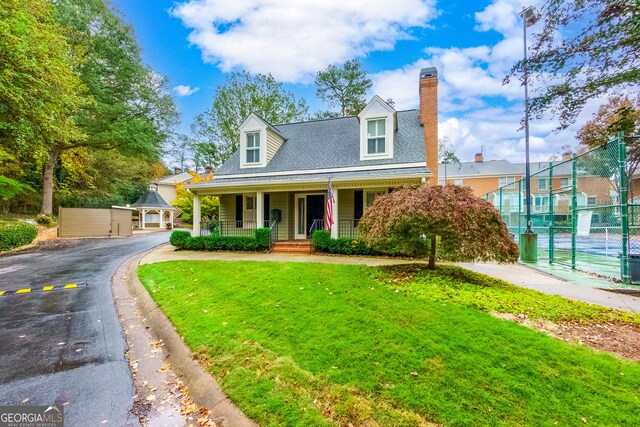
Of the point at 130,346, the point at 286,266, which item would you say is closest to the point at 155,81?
the point at 286,266

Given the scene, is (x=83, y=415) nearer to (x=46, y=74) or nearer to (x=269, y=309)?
(x=269, y=309)

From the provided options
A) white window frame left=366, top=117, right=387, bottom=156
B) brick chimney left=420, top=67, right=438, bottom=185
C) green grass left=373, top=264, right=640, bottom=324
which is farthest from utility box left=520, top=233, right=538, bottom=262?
white window frame left=366, top=117, right=387, bottom=156

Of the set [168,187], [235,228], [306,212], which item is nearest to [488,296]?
[306,212]

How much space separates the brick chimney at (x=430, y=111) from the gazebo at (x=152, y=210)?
27.3m

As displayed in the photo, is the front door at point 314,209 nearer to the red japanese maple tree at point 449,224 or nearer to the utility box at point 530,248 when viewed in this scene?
the red japanese maple tree at point 449,224

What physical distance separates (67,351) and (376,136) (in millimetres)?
12096

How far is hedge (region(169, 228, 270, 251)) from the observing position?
40.1ft

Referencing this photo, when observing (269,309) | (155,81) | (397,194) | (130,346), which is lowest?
(130,346)

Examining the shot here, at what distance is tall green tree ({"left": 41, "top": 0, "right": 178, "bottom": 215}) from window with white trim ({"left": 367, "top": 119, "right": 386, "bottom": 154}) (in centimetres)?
1793

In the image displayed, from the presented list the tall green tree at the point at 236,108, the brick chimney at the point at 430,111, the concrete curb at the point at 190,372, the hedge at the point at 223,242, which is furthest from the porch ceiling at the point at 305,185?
the tall green tree at the point at 236,108

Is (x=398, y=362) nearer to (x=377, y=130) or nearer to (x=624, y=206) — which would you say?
(x=624, y=206)

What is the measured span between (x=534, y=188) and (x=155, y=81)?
37833 mm

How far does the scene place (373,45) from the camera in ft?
55.1

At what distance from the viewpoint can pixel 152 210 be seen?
31.0m
